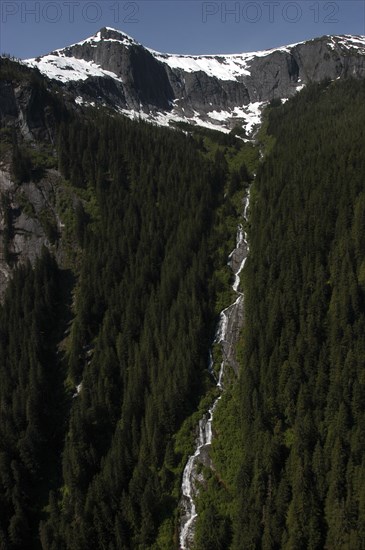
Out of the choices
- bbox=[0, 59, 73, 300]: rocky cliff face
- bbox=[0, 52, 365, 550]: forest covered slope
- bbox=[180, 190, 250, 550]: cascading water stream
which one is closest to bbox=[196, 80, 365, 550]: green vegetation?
bbox=[0, 52, 365, 550]: forest covered slope

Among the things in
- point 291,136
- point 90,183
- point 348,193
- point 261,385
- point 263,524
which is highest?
point 291,136

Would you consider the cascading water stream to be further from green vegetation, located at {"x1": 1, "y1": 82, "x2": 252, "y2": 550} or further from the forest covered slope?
green vegetation, located at {"x1": 1, "y1": 82, "x2": 252, "y2": 550}

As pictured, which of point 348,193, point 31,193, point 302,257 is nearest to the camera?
point 302,257

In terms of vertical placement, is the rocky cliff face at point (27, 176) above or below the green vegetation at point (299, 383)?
above

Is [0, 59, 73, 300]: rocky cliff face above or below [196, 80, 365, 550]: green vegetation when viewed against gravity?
above

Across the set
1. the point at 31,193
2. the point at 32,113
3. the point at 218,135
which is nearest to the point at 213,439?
the point at 31,193

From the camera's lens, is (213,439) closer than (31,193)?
Yes

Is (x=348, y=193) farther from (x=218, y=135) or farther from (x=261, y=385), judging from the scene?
(x=218, y=135)

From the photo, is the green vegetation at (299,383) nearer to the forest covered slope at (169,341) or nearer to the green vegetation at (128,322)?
the forest covered slope at (169,341)

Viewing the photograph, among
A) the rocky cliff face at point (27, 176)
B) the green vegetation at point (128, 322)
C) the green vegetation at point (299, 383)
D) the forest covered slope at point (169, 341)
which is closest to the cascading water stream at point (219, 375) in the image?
the forest covered slope at point (169, 341)
